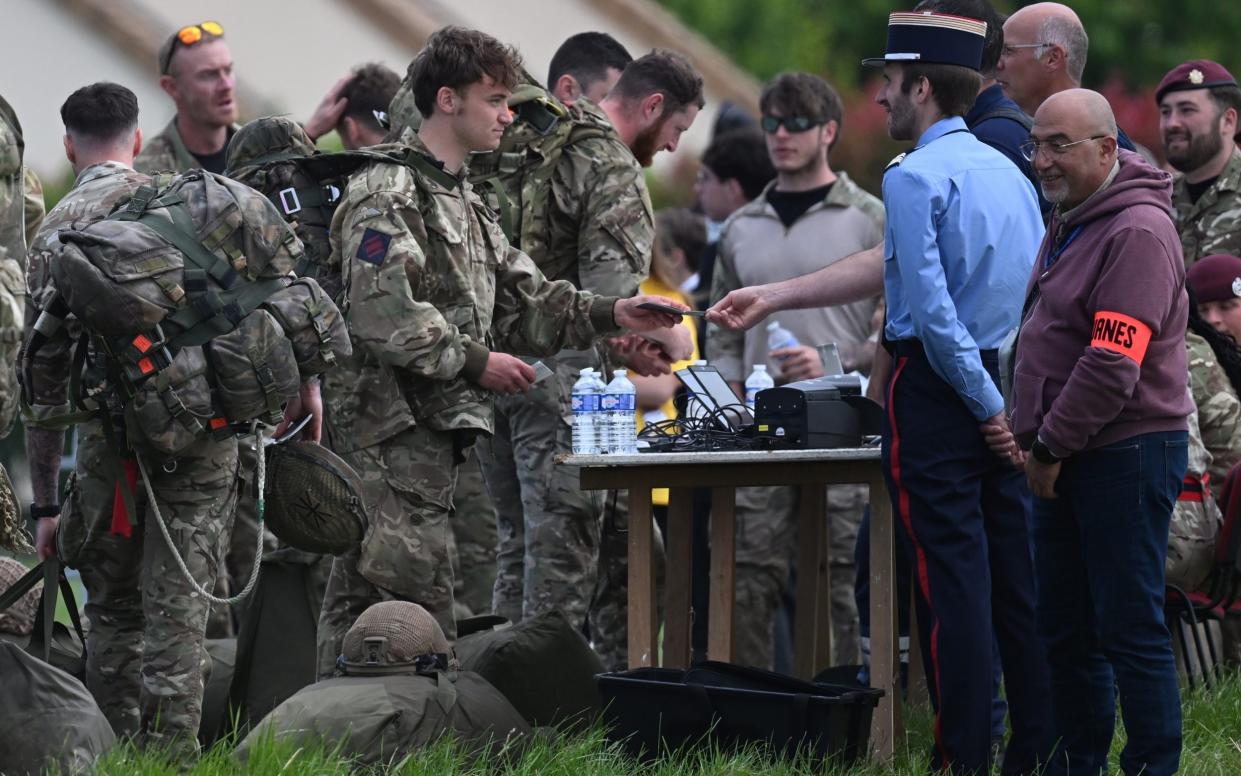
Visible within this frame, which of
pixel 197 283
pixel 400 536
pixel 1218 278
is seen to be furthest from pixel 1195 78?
pixel 197 283

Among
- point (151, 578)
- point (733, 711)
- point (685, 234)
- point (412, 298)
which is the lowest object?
point (733, 711)

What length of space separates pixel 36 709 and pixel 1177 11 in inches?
1133

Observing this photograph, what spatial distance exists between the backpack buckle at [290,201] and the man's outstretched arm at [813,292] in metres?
1.41

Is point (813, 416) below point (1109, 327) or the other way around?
below

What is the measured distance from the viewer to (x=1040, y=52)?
6613mm

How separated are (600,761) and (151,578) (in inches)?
55.4

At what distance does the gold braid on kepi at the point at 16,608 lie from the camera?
5.89 m

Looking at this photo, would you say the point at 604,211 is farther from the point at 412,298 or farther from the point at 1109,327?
the point at 1109,327

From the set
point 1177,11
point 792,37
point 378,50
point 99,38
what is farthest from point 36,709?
point 1177,11

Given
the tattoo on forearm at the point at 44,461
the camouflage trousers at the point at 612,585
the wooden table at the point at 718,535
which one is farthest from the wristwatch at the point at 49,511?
the camouflage trousers at the point at 612,585

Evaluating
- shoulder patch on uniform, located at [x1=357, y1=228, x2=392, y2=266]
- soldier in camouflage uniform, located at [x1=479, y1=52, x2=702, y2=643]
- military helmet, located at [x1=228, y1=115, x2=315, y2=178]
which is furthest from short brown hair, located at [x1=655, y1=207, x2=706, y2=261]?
shoulder patch on uniform, located at [x1=357, y1=228, x2=392, y2=266]

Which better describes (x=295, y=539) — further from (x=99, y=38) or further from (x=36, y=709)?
(x=99, y=38)

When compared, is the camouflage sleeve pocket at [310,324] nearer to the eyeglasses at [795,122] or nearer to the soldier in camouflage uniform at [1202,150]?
the eyeglasses at [795,122]

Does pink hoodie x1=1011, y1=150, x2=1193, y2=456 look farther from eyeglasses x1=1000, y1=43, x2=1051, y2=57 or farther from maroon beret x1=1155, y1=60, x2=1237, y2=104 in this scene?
maroon beret x1=1155, y1=60, x2=1237, y2=104
